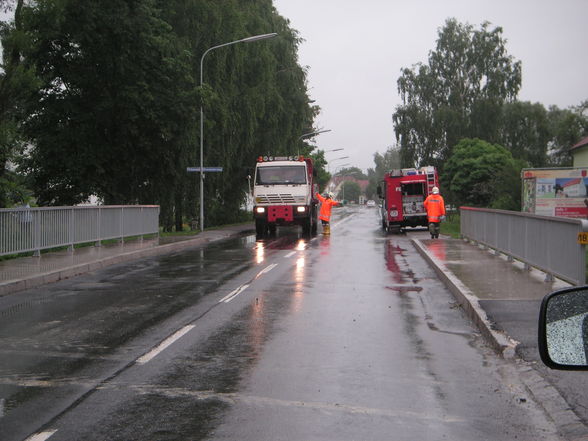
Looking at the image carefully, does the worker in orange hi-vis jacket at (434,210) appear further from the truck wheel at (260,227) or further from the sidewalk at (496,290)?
the truck wheel at (260,227)

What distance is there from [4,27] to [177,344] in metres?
14.4

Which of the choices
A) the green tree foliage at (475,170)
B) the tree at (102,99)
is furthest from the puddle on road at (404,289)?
the green tree foliage at (475,170)

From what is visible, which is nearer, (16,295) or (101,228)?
(16,295)

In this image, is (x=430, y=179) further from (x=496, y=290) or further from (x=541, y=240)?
(x=496, y=290)

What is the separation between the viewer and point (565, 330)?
2.74 metres

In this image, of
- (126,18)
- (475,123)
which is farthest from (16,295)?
(475,123)

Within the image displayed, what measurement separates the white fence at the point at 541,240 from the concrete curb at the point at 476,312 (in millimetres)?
1471

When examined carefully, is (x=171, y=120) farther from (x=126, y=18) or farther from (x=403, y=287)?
(x=403, y=287)

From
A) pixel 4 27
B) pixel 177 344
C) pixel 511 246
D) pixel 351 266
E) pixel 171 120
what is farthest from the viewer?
pixel 171 120

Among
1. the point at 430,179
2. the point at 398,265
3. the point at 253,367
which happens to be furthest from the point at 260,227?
the point at 253,367

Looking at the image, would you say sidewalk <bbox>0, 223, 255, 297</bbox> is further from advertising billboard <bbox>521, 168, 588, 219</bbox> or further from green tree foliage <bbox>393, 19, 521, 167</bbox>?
green tree foliage <bbox>393, 19, 521, 167</bbox>

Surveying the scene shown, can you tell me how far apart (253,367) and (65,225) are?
13.3 m

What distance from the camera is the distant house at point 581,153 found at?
63775 millimetres

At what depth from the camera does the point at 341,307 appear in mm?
10406
